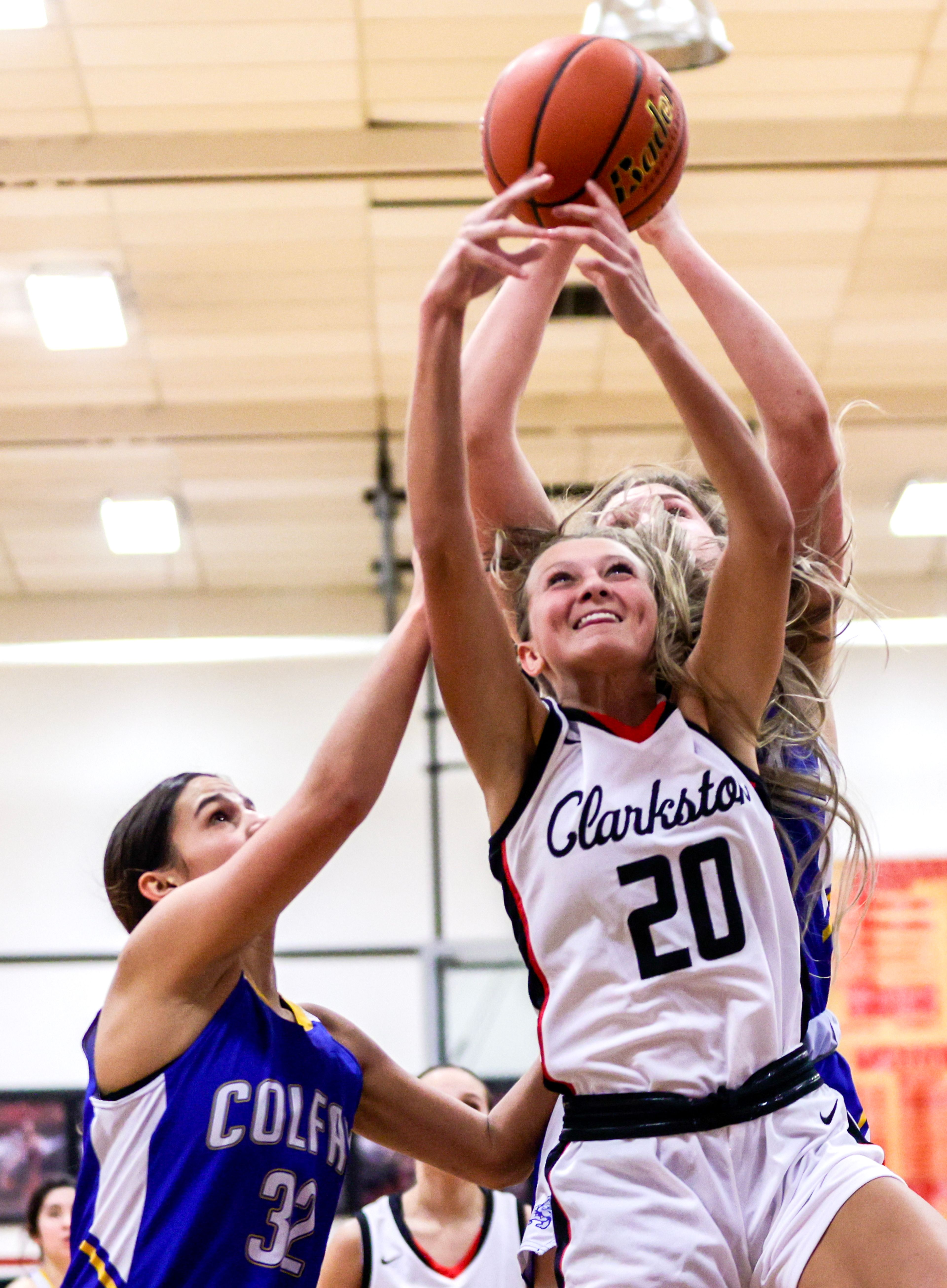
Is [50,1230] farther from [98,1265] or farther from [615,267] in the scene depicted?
[615,267]

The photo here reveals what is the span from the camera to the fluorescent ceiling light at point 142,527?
27.8ft

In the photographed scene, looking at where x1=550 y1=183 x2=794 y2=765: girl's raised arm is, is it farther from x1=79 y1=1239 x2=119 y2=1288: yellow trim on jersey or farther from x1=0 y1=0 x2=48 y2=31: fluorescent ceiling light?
x1=0 y1=0 x2=48 y2=31: fluorescent ceiling light

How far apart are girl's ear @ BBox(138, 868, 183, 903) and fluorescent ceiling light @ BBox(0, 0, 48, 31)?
3935 mm

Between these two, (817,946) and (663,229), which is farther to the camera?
(663,229)

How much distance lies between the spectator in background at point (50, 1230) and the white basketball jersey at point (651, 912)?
3854 millimetres

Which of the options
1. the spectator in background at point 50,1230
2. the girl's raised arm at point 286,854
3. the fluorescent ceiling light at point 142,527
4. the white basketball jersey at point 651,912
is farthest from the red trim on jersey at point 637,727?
the fluorescent ceiling light at point 142,527

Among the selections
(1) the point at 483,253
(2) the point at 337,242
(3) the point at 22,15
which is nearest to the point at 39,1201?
(2) the point at 337,242

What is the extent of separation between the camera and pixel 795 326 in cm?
726

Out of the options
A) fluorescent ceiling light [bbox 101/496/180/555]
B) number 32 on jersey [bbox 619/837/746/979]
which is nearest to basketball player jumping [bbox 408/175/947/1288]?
number 32 on jersey [bbox 619/837/746/979]

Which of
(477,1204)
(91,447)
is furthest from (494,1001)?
(91,447)

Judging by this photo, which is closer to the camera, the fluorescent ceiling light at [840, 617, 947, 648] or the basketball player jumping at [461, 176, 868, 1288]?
the basketball player jumping at [461, 176, 868, 1288]

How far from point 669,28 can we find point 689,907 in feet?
10.6

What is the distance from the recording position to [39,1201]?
5.46 meters

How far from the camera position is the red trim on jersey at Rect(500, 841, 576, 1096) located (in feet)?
6.46
